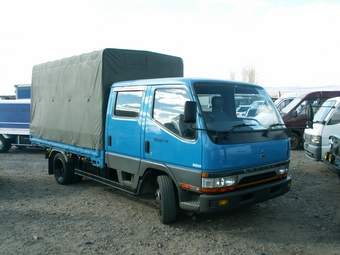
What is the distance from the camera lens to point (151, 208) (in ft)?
20.0

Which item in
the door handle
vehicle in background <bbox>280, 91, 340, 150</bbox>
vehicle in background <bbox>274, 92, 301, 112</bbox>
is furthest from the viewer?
vehicle in background <bbox>274, 92, 301, 112</bbox>

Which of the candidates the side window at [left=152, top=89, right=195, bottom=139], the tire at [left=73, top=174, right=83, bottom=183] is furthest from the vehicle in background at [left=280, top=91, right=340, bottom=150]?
the side window at [left=152, top=89, right=195, bottom=139]

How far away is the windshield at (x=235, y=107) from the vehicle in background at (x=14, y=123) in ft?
34.2

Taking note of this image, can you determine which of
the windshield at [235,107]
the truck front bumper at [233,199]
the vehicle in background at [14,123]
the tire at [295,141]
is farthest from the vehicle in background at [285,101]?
the vehicle in background at [14,123]

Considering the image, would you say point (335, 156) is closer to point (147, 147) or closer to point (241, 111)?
point (241, 111)

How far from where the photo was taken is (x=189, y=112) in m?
4.38

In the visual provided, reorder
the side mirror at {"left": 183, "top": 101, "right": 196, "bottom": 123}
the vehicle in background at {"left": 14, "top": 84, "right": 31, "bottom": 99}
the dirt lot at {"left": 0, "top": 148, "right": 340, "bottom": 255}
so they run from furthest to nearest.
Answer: the vehicle in background at {"left": 14, "top": 84, "right": 31, "bottom": 99} < the dirt lot at {"left": 0, "top": 148, "right": 340, "bottom": 255} < the side mirror at {"left": 183, "top": 101, "right": 196, "bottom": 123}

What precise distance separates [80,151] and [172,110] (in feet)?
9.36

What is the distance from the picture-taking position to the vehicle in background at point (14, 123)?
13398 mm

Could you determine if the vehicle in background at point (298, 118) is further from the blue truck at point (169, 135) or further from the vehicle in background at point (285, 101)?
the blue truck at point (169, 135)

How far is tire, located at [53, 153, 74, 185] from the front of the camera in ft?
25.5

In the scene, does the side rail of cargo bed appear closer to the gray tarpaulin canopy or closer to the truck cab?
the gray tarpaulin canopy

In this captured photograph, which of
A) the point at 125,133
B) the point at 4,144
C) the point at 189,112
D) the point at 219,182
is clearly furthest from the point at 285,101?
the point at 4,144

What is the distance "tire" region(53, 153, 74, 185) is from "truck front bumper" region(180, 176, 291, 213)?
3.90 m
